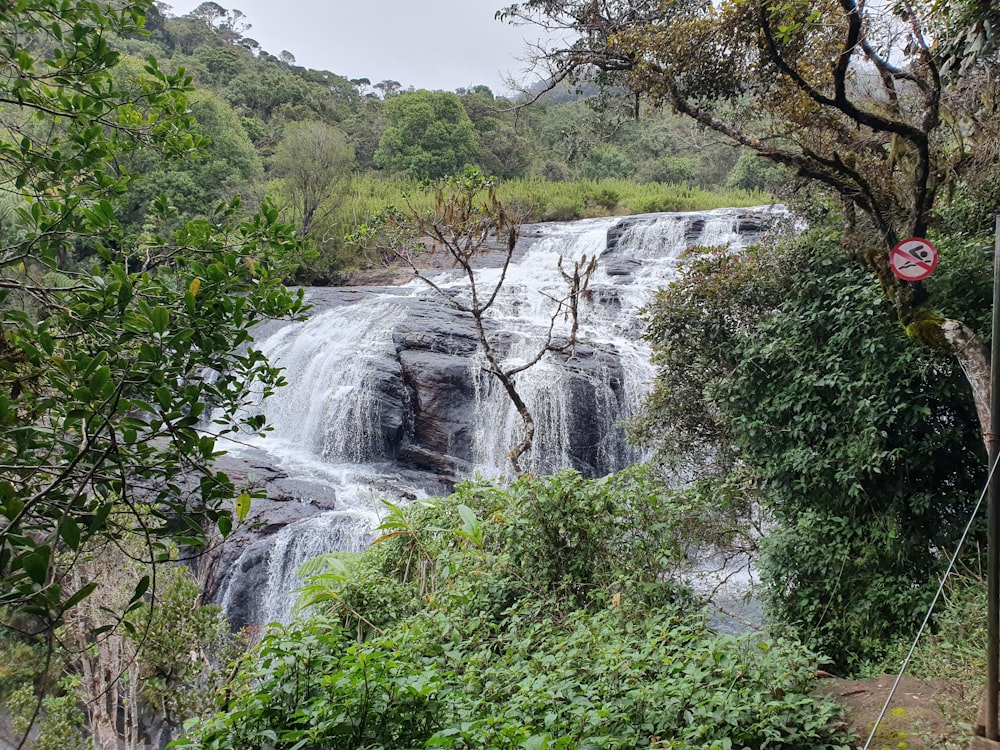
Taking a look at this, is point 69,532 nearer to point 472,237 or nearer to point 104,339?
point 104,339

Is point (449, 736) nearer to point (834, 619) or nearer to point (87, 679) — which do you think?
point (834, 619)

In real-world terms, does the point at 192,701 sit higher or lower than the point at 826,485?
lower

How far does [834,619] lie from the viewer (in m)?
5.04

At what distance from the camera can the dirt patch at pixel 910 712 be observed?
307 cm

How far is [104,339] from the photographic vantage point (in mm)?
2098

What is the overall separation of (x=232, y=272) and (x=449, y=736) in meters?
1.89

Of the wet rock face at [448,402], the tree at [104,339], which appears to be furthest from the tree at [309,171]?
the tree at [104,339]

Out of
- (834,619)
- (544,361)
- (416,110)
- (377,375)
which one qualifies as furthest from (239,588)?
(416,110)

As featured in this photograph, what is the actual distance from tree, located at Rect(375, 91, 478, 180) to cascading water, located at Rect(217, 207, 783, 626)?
1348 cm

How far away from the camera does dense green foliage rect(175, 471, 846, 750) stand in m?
2.46

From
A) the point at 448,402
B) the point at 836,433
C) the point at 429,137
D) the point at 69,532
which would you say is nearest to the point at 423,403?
the point at 448,402

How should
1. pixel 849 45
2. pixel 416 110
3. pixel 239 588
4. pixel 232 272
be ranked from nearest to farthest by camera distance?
1. pixel 232 272
2. pixel 849 45
3. pixel 239 588
4. pixel 416 110

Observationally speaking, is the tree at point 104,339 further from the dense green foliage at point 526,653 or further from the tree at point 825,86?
the tree at point 825,86

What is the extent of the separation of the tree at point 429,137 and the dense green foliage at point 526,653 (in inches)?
889
